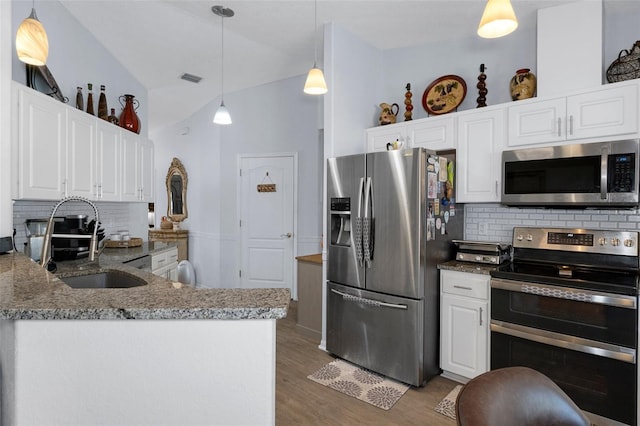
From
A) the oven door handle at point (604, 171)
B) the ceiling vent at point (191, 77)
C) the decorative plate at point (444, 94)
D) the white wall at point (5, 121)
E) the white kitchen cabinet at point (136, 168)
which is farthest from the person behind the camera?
the ceiling vent at point (191, 77)

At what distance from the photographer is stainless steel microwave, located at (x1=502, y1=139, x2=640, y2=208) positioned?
7.47 feet

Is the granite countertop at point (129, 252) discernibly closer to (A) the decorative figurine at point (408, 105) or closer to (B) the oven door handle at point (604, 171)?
(A) the decorative figurine at point (408, 105)

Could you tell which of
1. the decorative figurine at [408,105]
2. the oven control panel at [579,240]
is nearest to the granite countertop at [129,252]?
the decorative figurine at [408,105]

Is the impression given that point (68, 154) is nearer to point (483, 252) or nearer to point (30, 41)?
point (30, 41)

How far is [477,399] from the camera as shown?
3.09 feet

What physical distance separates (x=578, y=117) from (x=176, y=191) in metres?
5.58

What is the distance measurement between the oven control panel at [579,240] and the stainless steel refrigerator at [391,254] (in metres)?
0.53

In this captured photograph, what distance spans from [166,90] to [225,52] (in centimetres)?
138

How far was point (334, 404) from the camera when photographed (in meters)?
2.49

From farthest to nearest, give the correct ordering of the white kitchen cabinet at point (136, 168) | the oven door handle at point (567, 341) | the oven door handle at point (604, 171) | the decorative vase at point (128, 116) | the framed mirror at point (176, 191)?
1. the framed mirror at point (176, 191)
2. the decorative vase at point (128, 116)
3. the white kitchen cabinet at point (136, 168)
4. the oven door handle at point (604, 171)
5. the oven door handle at point (567, 341)

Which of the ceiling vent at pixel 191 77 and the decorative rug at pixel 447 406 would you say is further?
the ceiling vent at pixel 191 77

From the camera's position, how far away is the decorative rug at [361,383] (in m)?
2.56

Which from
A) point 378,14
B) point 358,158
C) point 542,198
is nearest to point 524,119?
point 542,198

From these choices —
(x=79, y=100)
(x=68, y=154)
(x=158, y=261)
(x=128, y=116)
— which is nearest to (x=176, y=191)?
(x=128, y=116)
